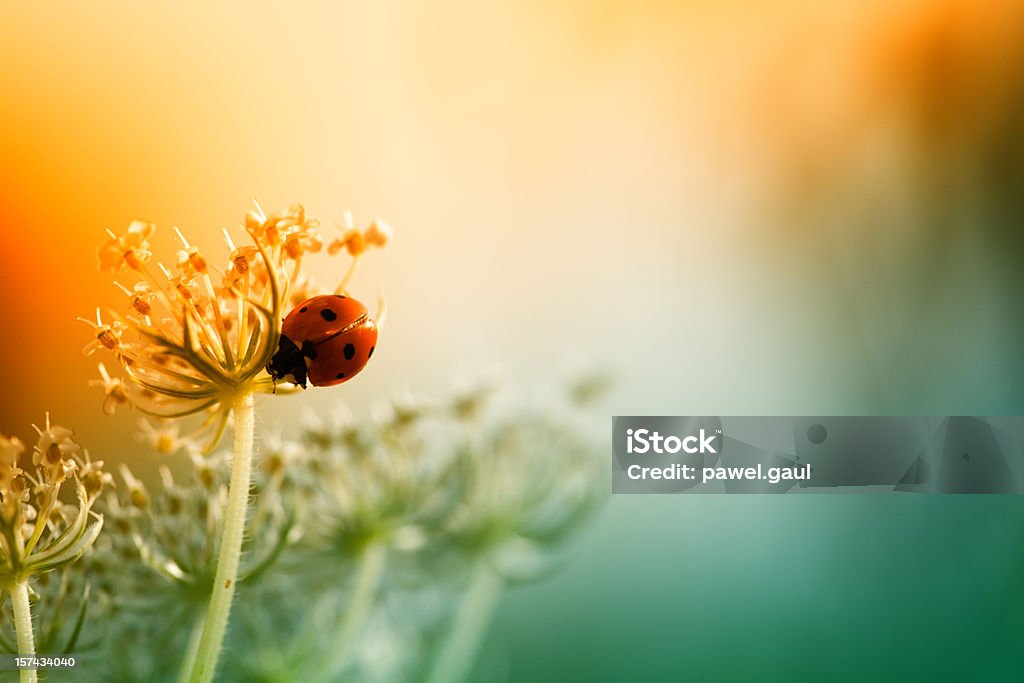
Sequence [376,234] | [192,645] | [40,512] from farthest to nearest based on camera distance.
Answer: [192,645] < [376,234] < [40,512]

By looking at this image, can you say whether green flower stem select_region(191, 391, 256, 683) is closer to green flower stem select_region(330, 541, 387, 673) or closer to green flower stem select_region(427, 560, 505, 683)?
green flower stem select_region(330, 541, 387, 673)

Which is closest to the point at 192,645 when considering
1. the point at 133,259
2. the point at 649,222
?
the point at 133,259

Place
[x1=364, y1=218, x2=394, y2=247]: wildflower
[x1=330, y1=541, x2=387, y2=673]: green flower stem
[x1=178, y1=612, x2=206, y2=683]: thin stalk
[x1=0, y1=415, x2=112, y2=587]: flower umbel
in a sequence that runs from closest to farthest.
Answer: [x1=0, y1=415, x2=112, y2=587]: flower umbel, [x1=364, y1=218, x2=394, y2=247]: wildflower, [x1=178, y1=612, x2=206, y2=683]: thin stalk, [x1=330, y1=541, x2=387, y2=673]: green flower stem

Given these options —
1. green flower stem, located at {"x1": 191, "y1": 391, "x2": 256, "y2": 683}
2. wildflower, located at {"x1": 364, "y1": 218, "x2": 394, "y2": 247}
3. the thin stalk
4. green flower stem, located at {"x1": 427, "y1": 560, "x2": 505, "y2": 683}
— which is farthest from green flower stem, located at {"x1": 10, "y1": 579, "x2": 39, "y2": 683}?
green flower stem, located at {"x1": 427, "y1": 560, "x2": 505, "y2": 683}

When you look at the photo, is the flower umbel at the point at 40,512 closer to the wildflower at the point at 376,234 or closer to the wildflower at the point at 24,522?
the wildflower at the point at 24,522

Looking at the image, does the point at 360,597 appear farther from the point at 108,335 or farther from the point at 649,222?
the point at 649,222

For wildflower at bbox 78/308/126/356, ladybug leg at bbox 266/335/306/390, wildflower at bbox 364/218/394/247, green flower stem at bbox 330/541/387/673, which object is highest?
wildflower at bbox 364/218/394/247

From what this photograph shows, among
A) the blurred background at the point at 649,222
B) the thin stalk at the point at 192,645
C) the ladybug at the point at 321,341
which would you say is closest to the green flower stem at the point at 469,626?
the blurred background at the point at 649,222
